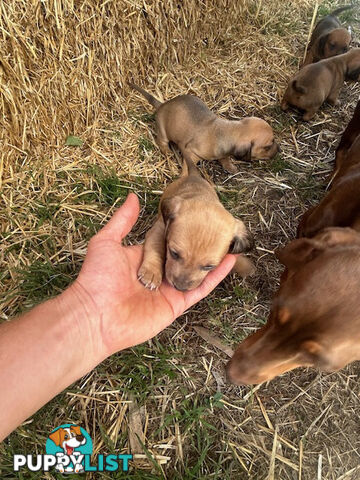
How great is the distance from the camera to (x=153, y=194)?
384cm

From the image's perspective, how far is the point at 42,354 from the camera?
204 centimetres

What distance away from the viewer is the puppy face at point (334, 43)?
5.49 m

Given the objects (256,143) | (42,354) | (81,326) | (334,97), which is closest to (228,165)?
(256,143)

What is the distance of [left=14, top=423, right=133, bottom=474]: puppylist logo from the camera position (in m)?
2.37

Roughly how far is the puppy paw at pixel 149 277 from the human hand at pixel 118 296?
0.11ft

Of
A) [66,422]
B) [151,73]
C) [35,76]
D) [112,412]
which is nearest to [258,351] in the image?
[112,412]

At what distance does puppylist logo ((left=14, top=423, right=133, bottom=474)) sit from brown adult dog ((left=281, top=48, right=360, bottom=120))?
13.4ft

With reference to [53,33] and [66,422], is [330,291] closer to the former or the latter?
[66,422]

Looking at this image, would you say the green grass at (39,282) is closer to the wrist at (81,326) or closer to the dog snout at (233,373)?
the wrist at (81,326)

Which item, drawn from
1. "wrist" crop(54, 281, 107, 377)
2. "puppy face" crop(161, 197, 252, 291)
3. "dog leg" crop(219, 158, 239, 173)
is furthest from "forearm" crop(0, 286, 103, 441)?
"dog leg" crop(219, 158, 239, 173)

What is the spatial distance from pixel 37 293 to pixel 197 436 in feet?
5.05

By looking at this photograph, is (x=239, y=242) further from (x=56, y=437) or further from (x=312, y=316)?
(x=56, y=437)

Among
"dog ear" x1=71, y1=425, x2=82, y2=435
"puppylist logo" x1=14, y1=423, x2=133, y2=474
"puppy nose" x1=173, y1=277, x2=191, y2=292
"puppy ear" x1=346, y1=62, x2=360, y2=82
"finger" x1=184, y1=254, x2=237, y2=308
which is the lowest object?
"puppylist logo" x1=14, y1=423, x2=133, y2=474

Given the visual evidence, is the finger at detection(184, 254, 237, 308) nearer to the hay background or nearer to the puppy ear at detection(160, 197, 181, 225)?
the hay background
